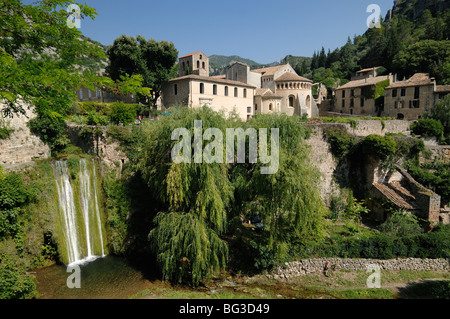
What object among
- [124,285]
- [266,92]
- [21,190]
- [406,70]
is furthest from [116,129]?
[406,70]

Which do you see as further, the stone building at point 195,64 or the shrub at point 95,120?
the stone building at point 195,64

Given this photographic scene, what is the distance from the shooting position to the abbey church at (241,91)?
3084 centimetres

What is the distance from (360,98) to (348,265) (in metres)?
32.9

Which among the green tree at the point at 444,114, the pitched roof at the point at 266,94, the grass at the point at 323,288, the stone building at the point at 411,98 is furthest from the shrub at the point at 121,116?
the stone building at the point at 411,98

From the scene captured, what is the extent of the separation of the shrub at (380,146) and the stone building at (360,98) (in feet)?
65.3

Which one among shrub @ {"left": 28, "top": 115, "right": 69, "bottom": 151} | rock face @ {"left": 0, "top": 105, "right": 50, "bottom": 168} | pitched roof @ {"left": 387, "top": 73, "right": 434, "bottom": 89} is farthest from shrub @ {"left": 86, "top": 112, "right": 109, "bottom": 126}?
pitched roof @ {"left": 387, "top": 73, "right": 434, "bottom": 89}

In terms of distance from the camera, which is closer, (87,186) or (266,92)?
(87,186)

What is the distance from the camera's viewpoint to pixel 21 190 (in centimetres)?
1239

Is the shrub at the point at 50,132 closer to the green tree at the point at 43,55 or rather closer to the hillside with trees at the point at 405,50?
the green tree at the point at 43,55

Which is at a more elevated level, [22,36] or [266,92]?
[266,92]

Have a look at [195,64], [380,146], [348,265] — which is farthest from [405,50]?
[348,265]

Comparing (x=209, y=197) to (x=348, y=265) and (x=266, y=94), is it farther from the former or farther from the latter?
(x=266, y=94)
